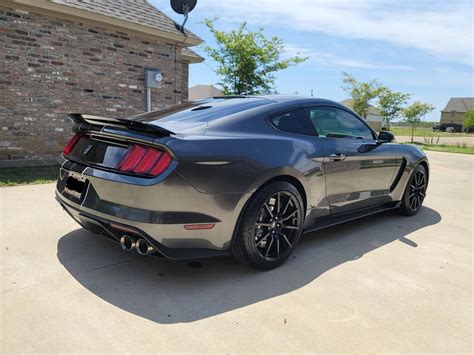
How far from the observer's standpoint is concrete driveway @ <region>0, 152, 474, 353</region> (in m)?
2.12

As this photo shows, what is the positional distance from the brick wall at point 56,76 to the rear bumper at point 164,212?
553 centimetres

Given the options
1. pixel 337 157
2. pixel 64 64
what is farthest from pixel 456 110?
pixel 337 157

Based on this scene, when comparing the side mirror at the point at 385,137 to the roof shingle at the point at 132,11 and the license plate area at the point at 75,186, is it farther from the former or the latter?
the roof shingle at the point at 132,11

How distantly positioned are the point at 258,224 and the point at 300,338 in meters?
0.95

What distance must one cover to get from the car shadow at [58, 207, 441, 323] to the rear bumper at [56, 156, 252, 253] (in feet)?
0.99

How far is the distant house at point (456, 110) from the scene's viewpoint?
85.3 m

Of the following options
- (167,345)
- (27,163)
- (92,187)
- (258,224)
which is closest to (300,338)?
(167,345)

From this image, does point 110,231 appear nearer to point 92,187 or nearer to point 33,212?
point 92,187

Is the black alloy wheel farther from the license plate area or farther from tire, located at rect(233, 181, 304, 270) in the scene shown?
the license plate area

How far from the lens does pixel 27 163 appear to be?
743 centimetres

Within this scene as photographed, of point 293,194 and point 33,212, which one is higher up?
point 293,194

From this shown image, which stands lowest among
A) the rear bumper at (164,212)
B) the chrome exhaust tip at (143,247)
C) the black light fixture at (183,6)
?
the chrome exhaust tip at (143,247)

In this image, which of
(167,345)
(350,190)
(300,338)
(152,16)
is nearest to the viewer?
(167,345)

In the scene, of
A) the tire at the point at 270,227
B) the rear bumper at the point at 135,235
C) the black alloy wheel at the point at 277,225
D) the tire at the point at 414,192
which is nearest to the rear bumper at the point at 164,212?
the rear bumper at the point at 135,235
